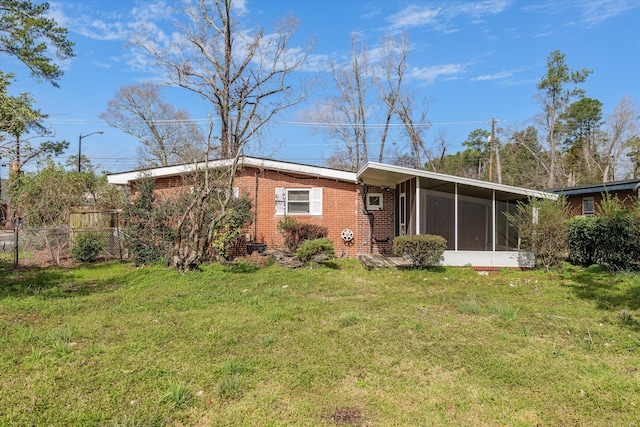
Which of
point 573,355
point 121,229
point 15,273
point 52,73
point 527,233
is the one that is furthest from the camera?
point 52,73

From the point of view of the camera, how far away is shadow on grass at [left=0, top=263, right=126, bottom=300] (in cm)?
709

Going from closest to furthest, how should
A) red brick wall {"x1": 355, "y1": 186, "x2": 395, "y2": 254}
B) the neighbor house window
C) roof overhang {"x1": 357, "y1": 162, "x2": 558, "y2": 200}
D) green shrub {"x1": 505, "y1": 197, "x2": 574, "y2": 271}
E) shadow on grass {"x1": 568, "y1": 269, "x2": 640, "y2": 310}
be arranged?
shadow on grass {"x1": 568, "y1": 269, "x2": 640, "y2": 310}, green shrub {"x1": 505, "y1": 197, "x2": 574, "y2": 271}, roof overhang {"x1": 357, "y1": 162, "x2": 558, "y2": 200}, the neighbor house window, red brick wall {"x1": 355, "y1": 186, "x2": 395, "y2": 254}

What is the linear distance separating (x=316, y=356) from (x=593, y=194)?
1724 centimetres

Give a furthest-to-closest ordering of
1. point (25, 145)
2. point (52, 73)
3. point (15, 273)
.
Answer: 1. point (52, 73)
2. point (15, 273)
3. point (25, 145)

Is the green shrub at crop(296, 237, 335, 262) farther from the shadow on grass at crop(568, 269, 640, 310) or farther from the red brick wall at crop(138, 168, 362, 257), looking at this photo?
the shadow on grass at crop(568, 269, 640, 310)

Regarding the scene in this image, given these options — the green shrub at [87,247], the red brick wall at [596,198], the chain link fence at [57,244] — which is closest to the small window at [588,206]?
the red brick wall at [596,198]

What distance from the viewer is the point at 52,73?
51.9ft

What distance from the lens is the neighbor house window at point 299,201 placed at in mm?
12617

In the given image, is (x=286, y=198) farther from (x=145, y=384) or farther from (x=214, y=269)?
(x=145, y=384)

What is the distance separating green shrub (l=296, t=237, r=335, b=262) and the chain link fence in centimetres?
553

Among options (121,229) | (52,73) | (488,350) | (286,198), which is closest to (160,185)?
(121,229)

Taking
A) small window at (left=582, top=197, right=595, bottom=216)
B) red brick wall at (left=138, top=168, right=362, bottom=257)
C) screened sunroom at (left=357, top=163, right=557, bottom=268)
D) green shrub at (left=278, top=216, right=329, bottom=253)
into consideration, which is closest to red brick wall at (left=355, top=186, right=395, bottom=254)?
red brick wall at (left=138, top=168, right=362, bottom=257)

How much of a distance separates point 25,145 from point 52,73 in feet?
33.0

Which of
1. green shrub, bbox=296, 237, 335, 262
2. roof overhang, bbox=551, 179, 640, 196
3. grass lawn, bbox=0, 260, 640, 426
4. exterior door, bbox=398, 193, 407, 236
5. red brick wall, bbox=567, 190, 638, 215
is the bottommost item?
grass lawn, bbox=0, 260, 640, 426
